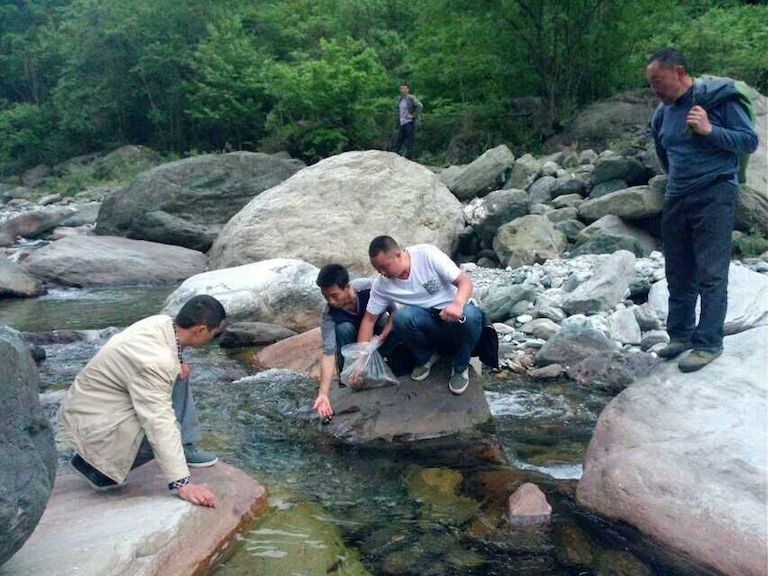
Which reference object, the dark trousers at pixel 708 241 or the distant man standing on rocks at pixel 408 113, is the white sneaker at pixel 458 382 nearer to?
the dark trousers at pixel 708 241

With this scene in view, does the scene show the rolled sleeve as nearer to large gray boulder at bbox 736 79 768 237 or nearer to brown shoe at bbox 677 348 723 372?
brown shoe at bbox 677 348 723 372

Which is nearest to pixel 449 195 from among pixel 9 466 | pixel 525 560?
pixel 525 560

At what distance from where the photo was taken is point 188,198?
15.3 m

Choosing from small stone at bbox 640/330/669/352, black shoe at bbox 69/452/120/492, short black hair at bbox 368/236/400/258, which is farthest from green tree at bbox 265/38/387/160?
black shoe at bbox 69/452/120/492

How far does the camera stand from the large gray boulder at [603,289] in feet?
26.7

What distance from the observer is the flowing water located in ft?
12.6

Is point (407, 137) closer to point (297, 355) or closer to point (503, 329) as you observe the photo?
point (503, 329)

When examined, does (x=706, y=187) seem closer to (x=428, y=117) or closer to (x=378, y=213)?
(x=378, y=213)

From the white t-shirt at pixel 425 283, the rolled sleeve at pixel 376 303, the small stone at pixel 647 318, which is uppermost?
the white t-shirt at pixel 425 283

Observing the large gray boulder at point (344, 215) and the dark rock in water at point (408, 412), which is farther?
the large gray boulder at point (344, 215)

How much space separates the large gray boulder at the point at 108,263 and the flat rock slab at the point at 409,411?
7718 millimetres

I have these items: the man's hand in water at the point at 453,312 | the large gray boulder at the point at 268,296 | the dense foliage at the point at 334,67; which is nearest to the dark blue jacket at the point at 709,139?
the man's hand in water at the point at 453,312

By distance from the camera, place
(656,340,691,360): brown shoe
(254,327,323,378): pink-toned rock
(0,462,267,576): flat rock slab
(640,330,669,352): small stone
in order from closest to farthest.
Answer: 1. (0,462,267,576): flat rock slab
2. (656,340,691,360): brown shoe
3. (254,327,323,378): pink-toned rock
4. (640,330,669,352): small stone

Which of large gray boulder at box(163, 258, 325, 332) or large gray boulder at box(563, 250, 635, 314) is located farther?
large gray boulder at box(163, 258, 325, 332)
